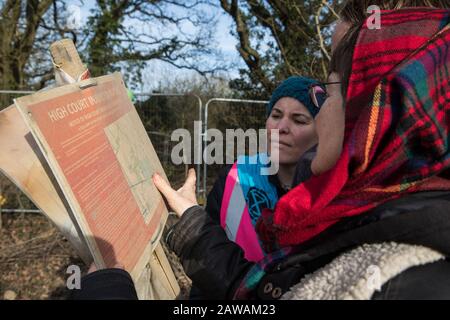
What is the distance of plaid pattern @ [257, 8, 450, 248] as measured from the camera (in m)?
0.79

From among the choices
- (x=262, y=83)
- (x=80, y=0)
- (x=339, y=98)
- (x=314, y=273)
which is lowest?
(x=262, y=83)

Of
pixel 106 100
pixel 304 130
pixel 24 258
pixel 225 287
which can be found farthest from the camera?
pixel 24 258

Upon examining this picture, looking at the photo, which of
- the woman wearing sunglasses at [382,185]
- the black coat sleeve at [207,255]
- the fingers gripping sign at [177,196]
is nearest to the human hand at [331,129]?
the woman wearing sunglasses at [382,185]

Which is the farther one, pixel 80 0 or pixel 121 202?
pixel 80 0

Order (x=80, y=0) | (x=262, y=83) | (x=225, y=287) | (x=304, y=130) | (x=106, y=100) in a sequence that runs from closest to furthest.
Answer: (x=225, y=287)
(x=106, y=100)
(x=304, y=130)
(x=80, y=0)
(x=262, y=83)

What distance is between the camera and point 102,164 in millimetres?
1118

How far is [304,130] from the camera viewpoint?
195cm

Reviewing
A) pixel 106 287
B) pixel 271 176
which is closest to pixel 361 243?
pixel 106 287

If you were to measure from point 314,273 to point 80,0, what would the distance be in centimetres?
795

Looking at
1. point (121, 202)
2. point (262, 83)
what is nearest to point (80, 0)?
point (262, 83)

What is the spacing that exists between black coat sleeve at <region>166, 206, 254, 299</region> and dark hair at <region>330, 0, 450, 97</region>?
0.56 metres

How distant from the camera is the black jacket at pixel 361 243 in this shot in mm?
748

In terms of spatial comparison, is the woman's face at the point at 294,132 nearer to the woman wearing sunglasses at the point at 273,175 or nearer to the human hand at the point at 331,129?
the woman wearing sunglasses at the point at 273,175

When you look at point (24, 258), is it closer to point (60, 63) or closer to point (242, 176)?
point (242, 176)
